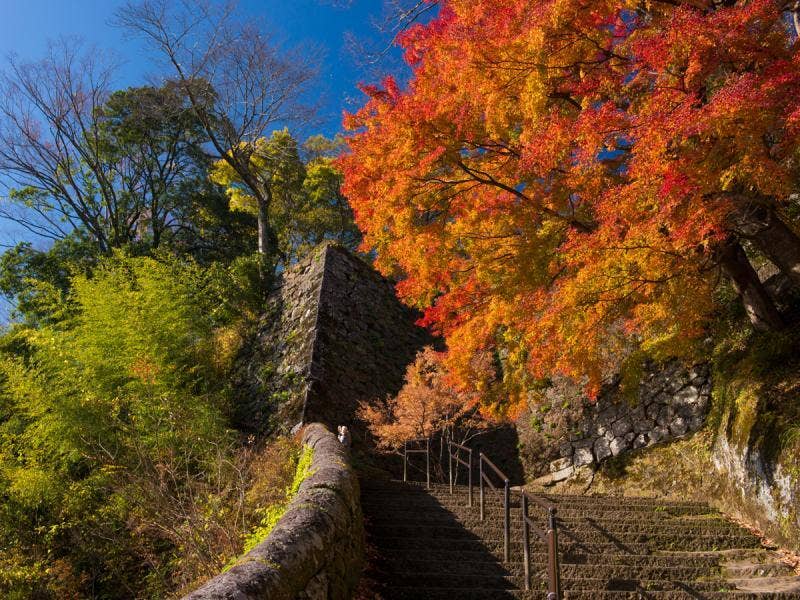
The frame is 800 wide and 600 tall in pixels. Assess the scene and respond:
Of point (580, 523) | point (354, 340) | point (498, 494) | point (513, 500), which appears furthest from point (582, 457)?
point (354, 340)

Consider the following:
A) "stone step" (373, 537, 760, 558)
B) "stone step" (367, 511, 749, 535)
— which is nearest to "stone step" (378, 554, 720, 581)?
"stone step" (373, 537, 760, 558)

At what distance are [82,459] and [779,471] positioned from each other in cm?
1085

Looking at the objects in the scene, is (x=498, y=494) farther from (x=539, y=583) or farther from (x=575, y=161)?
(x=575, y=161)

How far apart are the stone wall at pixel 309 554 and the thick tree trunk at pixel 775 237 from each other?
18.4 feet

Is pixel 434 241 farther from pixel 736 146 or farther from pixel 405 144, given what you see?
pixel 736 146

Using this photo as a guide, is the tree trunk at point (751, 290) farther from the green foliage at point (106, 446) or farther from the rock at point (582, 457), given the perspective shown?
the green foliage at point (106, 446)

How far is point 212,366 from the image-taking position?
557 inches

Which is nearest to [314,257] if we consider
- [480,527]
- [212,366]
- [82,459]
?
[212,366]

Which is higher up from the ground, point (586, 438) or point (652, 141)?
point (652, 141)

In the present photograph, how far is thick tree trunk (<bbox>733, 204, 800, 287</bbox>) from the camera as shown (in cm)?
666

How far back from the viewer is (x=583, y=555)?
18.4 ft

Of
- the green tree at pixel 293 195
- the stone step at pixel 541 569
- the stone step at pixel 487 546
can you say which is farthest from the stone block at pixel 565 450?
the green tree at pixel 293 195

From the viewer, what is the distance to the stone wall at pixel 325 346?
12617mm

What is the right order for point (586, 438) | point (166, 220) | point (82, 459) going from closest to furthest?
point (82, 459) < point (586, 438) < point (166, 220)
